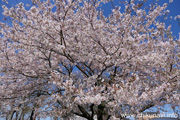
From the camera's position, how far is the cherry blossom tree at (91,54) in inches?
215

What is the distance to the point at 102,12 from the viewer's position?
7926 millimetres

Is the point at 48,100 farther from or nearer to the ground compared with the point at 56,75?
nearer to the ground

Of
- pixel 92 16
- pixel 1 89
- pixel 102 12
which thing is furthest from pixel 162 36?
pixel 1 89

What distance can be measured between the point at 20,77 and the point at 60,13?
15.1 ft

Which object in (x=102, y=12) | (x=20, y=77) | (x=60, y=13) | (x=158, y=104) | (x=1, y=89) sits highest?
(x=102, y=12)

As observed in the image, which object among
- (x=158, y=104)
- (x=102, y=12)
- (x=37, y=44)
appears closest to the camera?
(x=158, y=104)

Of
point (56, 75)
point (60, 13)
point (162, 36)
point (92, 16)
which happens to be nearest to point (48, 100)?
point (56, 75)

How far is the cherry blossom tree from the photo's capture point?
5.45 metres

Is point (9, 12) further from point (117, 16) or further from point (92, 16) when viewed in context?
point (117, 16)

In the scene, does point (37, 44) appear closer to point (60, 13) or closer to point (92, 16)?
point (60, 13)

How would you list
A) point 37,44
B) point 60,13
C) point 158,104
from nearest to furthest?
point 158,104 < point 60,13 < point 37,44

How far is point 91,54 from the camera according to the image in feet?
22.0

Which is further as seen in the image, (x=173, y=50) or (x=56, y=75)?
(x=173, y=50)

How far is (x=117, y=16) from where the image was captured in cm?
740
